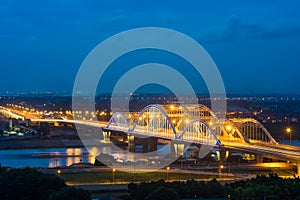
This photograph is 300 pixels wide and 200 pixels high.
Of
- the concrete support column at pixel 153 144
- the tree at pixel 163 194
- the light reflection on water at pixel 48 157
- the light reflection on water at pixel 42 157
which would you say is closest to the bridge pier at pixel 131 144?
the light reflection on water at pixel 48 157

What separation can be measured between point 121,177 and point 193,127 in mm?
8555

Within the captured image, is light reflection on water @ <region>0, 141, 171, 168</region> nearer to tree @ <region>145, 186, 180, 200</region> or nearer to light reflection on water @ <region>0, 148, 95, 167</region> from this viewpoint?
light reflection on water @ <region>0, 148, 95, 167</region>

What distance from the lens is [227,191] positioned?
32.6 feet

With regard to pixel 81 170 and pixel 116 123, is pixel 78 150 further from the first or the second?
pixel 81 170

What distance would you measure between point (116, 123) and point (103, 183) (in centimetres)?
1710

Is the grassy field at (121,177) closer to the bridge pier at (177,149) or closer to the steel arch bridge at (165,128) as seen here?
the steel arch bridge at (165,128)

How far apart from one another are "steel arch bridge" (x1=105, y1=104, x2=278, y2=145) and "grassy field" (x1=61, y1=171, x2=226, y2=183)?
12.8ft

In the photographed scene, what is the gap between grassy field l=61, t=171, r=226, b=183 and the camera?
1348 cm

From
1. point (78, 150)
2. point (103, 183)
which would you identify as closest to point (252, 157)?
point (103, 183)

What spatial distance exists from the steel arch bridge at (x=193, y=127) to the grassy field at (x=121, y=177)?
12.8 feet

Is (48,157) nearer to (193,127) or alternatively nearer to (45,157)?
Result: (45,157)

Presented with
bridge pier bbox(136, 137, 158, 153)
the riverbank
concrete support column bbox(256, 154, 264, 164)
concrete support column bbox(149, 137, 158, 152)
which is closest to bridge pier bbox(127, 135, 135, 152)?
bridge pier bbox(136, 137, 158, 153)

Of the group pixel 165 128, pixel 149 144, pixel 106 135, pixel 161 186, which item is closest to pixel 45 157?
pixel 149 144

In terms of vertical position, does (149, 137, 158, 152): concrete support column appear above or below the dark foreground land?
above
